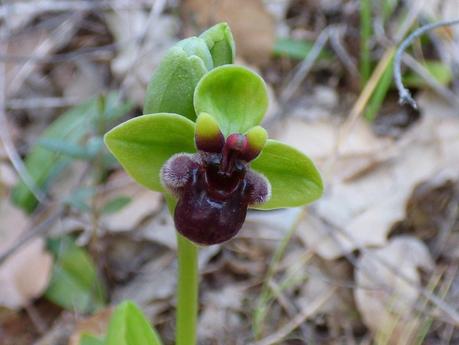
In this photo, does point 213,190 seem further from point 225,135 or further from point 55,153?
point 55,153

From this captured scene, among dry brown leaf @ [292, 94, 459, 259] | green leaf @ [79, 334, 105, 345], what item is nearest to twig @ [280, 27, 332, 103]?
dry brown leaf @ [292, 94, 459, 259]

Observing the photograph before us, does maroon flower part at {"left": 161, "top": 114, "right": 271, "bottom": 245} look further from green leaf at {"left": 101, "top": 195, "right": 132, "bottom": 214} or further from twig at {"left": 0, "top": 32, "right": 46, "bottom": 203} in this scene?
twig at {"left": 0, "top": 32, "right": 46, "bottom": 203}

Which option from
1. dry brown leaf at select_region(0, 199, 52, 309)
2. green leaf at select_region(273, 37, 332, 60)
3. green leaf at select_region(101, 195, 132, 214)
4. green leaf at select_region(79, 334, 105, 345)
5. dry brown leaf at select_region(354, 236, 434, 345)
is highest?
green leaf at select_region(273, 37, 332, 60)

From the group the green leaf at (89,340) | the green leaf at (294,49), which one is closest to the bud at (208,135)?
the green leaf at (89,340)

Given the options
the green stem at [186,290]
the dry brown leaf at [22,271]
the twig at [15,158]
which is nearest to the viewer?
the green stem at [186,290]

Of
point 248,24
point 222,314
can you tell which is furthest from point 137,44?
point 222,314

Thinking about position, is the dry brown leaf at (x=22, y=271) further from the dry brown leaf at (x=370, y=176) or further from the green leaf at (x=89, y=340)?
the dry brown leaf at (x=370, y=176)

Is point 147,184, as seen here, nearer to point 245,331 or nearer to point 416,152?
point 245,331
